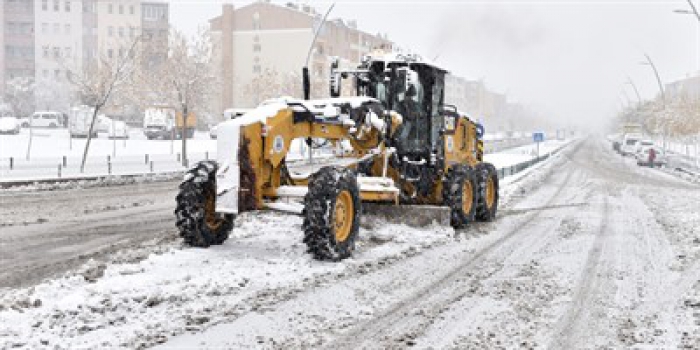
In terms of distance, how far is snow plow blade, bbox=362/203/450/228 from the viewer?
40.8 ft

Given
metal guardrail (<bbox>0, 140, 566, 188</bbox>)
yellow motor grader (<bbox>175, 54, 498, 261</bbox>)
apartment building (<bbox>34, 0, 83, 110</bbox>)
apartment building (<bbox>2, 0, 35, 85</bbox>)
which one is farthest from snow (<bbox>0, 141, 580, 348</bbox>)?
apartment building (<bbox>2, 0, 35, 85</bbox>)

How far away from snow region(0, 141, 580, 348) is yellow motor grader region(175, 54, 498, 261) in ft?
1.77

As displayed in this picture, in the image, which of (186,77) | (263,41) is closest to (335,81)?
(186,77)

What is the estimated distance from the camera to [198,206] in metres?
9.42

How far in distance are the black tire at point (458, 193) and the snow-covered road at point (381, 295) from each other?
62 cm

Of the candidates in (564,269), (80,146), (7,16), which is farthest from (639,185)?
(7,16)

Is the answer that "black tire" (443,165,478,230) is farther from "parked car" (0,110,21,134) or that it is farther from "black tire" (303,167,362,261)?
"parked car" (0,110,21,134)

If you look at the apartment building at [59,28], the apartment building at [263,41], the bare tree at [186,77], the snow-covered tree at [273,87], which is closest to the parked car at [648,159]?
the snow-covered tree at [273,87]

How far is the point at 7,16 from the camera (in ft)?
293

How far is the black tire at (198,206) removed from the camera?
9383 millimetres

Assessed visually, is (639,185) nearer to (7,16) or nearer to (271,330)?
(271,330)

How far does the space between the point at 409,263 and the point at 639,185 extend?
67.0 ft

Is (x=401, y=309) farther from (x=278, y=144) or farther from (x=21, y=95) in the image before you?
(x=21, y=95)

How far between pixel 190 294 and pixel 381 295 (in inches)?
79.6
